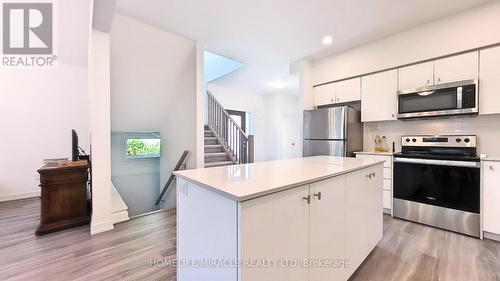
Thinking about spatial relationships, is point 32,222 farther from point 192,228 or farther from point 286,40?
point 286,40

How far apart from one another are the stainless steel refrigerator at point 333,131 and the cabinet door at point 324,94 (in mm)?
441

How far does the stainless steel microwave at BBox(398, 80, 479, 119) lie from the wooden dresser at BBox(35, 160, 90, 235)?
14.7 ft

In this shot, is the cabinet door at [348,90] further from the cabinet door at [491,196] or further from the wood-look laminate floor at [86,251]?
the wood-look laminate floor at [86,251]

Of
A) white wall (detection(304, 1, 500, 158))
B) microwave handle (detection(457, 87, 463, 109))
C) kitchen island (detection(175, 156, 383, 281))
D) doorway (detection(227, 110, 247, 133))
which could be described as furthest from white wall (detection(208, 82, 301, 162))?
kitchen island (detection(175, 156, 383, 281))

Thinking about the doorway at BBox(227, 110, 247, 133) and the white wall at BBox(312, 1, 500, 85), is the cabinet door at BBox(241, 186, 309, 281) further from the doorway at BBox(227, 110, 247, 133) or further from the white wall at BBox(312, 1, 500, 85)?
the doorway at BBox(227, 110, 247, 133)

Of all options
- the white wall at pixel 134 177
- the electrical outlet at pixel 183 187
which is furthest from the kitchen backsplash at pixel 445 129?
the white wall at pixel 134 177

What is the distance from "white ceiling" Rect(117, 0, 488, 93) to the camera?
248cm

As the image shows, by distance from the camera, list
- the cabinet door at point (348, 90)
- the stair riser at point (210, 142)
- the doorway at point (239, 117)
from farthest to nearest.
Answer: the doorway at point (239, 117), the stair riser at point (210, 142), the cabinet door at point (348, 90)

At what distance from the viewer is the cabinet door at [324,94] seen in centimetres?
398

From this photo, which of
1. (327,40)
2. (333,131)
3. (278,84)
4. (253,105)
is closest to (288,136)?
(253,105)

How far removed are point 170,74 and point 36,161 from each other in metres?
3.16

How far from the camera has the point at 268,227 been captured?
41.2 inches

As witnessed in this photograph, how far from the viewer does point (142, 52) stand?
3.20 metres

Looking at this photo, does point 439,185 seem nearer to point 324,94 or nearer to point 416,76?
point 416,76
